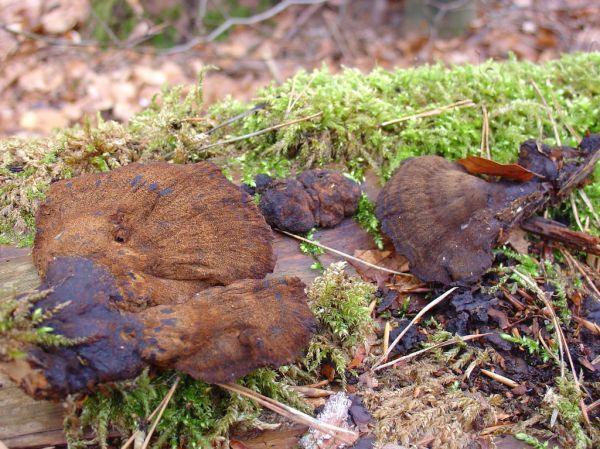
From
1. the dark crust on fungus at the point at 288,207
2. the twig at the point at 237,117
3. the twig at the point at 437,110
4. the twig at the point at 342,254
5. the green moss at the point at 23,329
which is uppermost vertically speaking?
the twig at the point at 237,117

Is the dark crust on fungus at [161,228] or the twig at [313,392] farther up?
the dark crust on fungus at [161,228]

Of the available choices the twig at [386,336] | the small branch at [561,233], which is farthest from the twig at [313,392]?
the small branch at [561,233]

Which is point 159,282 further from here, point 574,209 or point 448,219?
point 574,209

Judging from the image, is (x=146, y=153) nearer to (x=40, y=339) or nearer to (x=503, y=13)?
(x=40, y=339)

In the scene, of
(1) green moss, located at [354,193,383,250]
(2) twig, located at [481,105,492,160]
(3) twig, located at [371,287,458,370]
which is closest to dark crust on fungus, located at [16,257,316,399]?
(3) twig, located at [371,287,458,370]

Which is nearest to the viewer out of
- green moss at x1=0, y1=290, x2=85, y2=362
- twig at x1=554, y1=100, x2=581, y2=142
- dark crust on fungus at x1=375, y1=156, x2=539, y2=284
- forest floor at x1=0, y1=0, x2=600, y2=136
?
green moss at x1=0, y1=290, x2=85, y2=362

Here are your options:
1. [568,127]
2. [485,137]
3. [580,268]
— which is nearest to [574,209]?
[580,268]

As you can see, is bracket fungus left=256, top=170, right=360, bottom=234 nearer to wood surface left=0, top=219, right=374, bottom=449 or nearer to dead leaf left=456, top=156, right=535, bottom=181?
dead leaf left=456, top=156, right=535, bottom=181

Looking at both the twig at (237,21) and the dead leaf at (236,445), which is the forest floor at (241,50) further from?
the dead leaf at (236,445)
